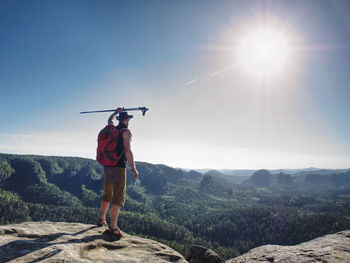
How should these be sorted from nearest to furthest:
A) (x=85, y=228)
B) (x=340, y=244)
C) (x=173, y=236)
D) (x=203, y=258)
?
(x=340, y=244) → (x=85, y=228) → (x=203, y=258) → (x=173, y=236)

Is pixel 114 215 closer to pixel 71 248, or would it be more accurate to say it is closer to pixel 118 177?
pixel 118 177

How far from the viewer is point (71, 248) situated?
6465 millimetres

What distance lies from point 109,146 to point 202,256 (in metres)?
7.75

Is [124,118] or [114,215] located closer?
[114,215]

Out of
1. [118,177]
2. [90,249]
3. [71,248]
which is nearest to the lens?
[71,248]

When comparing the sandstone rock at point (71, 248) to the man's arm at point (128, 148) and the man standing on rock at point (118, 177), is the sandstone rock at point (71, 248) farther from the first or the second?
the man's arm at point (128, 148)

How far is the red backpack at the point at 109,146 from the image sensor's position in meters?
9.04

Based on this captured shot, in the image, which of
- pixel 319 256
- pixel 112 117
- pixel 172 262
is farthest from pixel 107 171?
pixel 319 256

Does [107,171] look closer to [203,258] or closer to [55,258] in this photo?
[55,258]

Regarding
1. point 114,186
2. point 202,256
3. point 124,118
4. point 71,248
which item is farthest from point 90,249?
point 202,256

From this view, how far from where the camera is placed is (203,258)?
404 inches

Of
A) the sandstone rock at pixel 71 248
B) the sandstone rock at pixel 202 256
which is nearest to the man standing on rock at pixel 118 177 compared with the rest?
the sandstone rock at pixel 71 248

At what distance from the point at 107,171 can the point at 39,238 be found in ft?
11.3

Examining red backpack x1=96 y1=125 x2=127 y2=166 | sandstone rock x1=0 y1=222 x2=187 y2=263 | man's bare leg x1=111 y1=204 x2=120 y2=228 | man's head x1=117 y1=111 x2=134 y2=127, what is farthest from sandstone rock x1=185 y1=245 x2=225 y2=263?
man's head x1=117 y1=111 x2=134 y2=127
